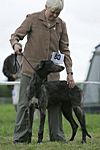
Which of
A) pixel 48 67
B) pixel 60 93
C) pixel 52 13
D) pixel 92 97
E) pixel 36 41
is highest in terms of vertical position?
pixel 52 13

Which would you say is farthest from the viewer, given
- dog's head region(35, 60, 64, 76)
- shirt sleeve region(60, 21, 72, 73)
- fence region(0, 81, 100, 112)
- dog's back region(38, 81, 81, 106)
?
fence region(0, 81, 100, 112)

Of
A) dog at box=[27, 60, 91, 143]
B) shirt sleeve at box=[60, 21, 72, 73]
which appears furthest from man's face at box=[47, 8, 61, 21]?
dog at box=[27, 60, 91, 143]

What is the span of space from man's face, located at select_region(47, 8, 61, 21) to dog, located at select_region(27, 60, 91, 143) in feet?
2.41

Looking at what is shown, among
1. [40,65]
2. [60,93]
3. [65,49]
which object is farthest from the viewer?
[65,49]

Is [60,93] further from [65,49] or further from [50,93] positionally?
[65,49]

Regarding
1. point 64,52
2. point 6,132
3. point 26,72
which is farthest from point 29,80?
point 6,132

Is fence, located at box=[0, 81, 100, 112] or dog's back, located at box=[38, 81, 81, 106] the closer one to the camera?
dog's back, located at box=[38, 81, 81, 106]

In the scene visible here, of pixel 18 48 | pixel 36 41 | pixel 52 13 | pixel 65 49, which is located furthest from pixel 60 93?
pixel 52 13

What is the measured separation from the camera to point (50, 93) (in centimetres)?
1097

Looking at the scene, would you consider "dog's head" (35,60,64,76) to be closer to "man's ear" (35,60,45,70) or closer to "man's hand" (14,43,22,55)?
"man's ear" (35,60,45,70)

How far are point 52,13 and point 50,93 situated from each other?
50.2 inches

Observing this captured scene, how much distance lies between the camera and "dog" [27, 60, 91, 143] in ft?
35.0

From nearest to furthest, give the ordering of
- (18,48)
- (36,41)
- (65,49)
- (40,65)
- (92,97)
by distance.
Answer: (18,48) < (40,65) < (36,41) < (65,49) < (92,97)

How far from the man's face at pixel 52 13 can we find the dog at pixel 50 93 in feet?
2.41
